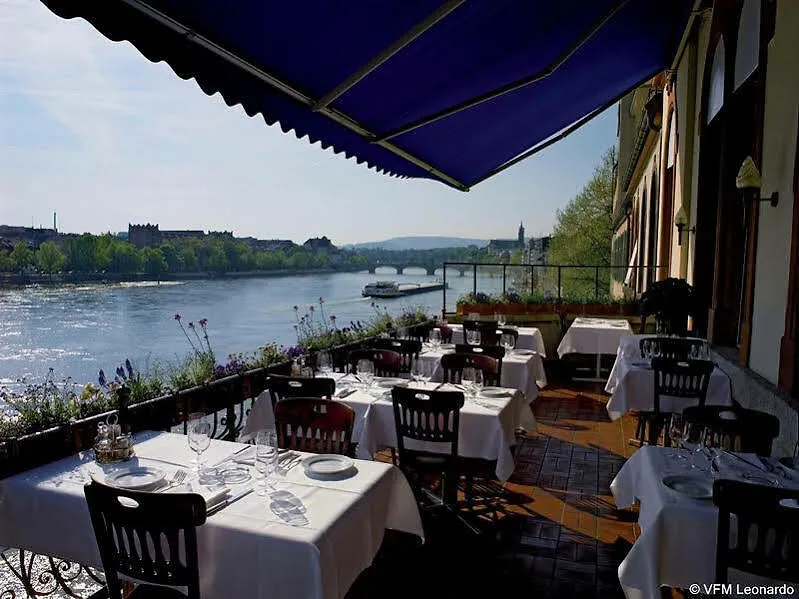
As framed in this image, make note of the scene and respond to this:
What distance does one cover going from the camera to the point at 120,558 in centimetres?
192

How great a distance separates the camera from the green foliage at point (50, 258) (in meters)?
9.01

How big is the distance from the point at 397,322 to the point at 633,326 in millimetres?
3731

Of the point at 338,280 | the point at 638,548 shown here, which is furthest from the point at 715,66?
the point at 338,280

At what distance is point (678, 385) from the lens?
4535 mm

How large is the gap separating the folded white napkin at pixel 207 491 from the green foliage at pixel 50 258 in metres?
7.93

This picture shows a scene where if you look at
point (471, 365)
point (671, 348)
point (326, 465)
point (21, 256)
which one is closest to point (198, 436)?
point (326, 465)

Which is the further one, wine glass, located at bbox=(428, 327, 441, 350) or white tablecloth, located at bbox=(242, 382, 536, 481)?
wine glass, located at bbox=(428, 327, 441, 350)

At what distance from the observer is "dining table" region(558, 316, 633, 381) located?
7836 mm

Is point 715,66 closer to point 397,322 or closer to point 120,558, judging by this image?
point 397,322

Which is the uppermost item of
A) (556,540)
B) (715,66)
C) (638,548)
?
(715,66)

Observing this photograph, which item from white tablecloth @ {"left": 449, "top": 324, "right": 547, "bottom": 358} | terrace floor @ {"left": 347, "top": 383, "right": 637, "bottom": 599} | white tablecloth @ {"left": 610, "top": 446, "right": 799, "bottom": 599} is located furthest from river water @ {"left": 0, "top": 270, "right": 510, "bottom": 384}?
white tablecloth @ {"left": 610, "top": 446, "right": 799, "bottom": 599}

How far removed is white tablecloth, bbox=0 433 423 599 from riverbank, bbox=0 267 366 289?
4.96 metres

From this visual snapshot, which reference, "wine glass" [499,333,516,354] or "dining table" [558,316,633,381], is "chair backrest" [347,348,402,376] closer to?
"wine glass" [499,333,516,354]

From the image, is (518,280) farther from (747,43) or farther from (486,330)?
(747,43)
